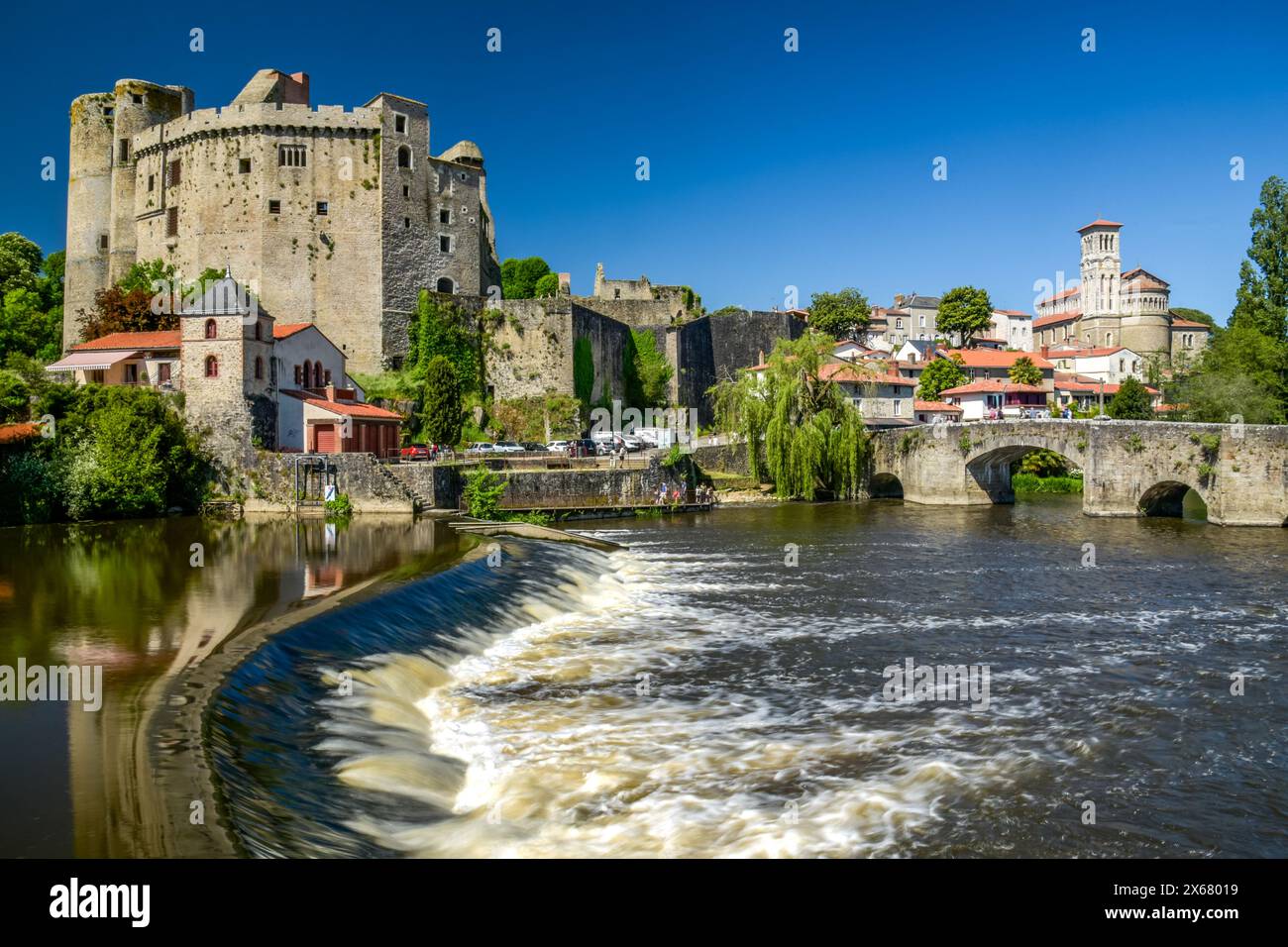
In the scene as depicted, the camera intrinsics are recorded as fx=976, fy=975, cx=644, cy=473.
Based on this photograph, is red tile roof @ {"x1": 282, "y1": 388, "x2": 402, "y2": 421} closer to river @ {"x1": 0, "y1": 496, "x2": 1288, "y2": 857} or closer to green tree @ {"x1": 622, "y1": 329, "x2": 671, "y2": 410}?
river @ {"x1": 0, "y1": 496, "x2": 1288, "y2": 857}

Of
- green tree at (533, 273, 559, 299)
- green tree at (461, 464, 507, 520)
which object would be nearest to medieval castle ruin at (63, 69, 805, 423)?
green tree at (461, 464, 507, 520)

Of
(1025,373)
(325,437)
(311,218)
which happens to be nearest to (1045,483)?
(1025,373)

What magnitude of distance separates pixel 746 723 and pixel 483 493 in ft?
81.3

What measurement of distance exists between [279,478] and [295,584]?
17.9 m

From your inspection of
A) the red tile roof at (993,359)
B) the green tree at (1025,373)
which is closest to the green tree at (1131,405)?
the green tree at (1025,373)

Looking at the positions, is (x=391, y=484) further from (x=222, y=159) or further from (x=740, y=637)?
(x=222, y=159)

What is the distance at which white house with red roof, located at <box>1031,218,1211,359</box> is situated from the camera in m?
110

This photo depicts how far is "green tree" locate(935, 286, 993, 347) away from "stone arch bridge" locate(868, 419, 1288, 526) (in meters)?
48.6

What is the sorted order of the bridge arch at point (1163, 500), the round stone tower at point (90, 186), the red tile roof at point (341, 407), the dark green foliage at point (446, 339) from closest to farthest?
the bridge arch at point (1163, 500)
the red tile roof at point (341, 407)
the dark green foliage at point (446, 339)
the round stone tower at point (90, 186)

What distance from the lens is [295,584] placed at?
19328 millimetres

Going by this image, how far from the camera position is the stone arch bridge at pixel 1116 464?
34.5 metres

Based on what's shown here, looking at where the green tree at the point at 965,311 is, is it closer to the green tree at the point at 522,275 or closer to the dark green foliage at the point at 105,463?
the green tree at the point at 522,275

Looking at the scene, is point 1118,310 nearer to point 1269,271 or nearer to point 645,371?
point 1269,271

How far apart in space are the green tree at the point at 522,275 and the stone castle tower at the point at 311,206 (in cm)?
2628
